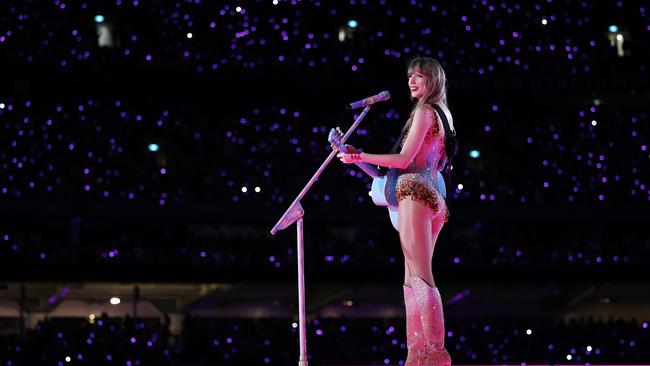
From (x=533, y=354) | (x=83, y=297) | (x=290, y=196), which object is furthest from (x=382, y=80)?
(x=83, y=297)

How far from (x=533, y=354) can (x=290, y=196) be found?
435cm

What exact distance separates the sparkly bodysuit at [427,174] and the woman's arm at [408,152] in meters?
0.03

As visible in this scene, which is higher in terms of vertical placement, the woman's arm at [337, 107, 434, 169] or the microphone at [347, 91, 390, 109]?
the microphone at [347, 91, 390, 109]

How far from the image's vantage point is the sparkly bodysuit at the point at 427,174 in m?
4.03

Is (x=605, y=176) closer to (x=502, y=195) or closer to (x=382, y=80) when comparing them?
(x=502, y=195)

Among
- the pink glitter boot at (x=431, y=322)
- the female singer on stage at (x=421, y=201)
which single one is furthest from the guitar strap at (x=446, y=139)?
the pink glitter boot at (x=431, y=322)

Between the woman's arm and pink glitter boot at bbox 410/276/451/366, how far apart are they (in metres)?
0.48

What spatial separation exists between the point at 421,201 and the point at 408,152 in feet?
0.67

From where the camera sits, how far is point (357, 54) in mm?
16141

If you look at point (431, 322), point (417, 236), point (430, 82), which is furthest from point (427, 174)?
point (431, 322)

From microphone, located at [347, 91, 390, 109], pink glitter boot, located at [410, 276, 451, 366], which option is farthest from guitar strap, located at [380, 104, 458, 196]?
pink glitter boot, located at [410, 276, 451, 366]

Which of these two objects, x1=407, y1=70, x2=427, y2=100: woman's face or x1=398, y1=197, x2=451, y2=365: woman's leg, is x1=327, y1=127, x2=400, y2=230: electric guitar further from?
x1=407, y1=70, x2=427, y2=100: woman's face

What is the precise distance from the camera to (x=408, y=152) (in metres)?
4.00

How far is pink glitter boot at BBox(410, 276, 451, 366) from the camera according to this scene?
397cm
